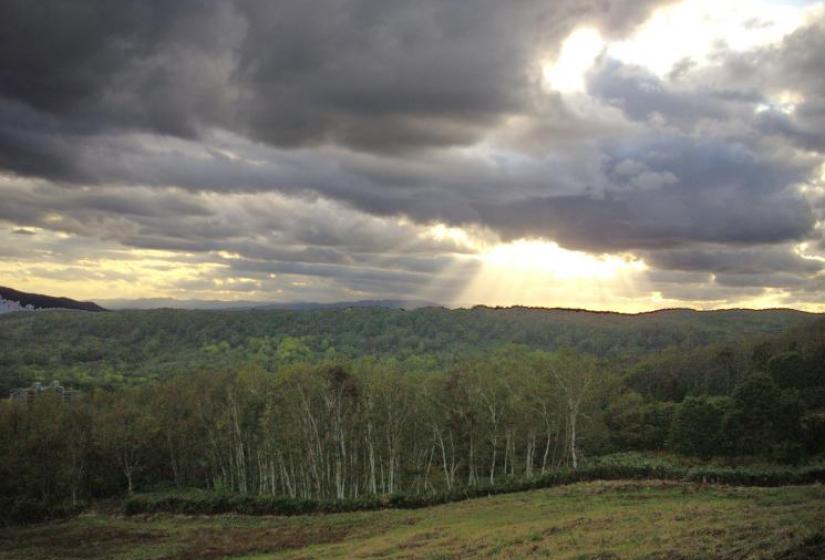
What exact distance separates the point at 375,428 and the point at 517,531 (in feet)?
154

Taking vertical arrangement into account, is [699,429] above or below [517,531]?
below

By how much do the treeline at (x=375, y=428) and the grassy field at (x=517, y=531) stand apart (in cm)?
1163

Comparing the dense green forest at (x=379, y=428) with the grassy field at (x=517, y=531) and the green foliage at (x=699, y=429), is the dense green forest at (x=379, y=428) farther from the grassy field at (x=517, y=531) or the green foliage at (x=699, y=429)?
the grassy field at (x=517, y=531)

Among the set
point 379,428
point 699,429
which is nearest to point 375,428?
point 379,428

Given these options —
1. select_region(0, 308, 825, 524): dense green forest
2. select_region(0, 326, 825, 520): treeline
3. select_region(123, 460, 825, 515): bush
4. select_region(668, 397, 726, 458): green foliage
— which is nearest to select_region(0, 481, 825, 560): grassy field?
select_region(123, 460, 825, 515): bush

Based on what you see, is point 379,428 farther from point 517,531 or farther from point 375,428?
point 517,531

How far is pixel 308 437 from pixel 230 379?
62.9 ft

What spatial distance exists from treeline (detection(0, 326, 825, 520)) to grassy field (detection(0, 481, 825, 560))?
11627mm

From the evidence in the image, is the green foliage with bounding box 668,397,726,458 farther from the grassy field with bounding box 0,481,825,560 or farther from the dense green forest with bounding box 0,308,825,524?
the grassy field with bounding box 0,481,825,560

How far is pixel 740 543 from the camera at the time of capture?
2175 cm

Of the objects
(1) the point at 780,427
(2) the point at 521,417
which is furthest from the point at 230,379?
(1) the point at 780,427

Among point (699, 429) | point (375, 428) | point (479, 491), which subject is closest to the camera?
point (479, 491)

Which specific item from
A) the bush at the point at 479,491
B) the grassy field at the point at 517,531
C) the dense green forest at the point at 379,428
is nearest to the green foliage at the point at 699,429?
the dense green forest at the point at 379,428

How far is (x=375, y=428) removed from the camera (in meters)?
78.6
